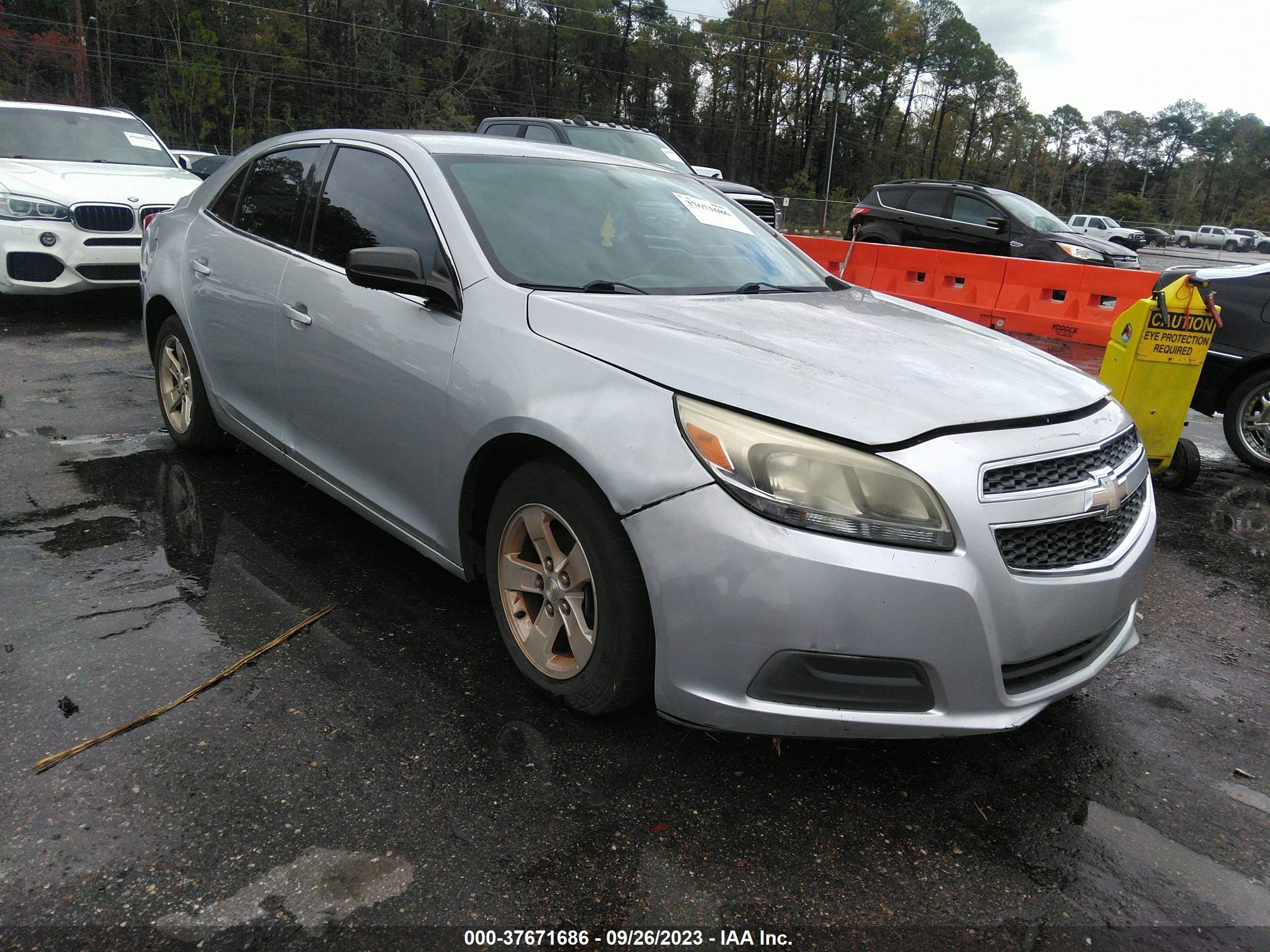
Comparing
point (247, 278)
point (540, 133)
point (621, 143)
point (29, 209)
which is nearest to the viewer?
point (247, 278)

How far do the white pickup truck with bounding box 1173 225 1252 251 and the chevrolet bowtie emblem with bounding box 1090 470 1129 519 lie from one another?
75627 millimetres

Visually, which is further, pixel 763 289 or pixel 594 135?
pixel 594 135

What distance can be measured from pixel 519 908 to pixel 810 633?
2.87 feet

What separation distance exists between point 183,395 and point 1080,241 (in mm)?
12079

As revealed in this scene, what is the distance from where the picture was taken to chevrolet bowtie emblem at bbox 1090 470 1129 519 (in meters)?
2.37

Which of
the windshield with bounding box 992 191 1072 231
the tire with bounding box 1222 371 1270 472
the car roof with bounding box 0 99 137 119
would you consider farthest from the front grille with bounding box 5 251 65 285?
the windshield with bounding box 992 191 1072 231

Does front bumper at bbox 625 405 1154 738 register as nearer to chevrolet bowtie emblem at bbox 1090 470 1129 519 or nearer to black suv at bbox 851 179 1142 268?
chevrolet bowtie emblem at bbox 1090 470 1129 519

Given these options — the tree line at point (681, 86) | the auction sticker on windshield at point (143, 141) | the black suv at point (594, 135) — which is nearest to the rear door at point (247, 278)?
the auction sticker on windshield at point (143, 141)

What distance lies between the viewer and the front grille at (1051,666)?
2.26m

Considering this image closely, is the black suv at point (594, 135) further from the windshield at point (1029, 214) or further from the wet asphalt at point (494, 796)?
the wet asphalt at point (494, 796)

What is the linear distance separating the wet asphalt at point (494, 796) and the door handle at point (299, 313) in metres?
0.97

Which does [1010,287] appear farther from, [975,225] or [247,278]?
[247,278]

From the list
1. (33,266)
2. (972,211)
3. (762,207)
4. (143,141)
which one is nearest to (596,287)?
(33,266)

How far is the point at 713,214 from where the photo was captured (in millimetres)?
3799
